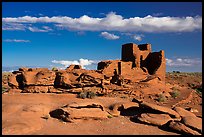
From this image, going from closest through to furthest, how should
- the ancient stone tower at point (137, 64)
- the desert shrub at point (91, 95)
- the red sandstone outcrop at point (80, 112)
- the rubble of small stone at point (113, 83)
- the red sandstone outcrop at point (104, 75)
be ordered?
the red sandstone outcrop at point (80, 112) < the rubble of small stone at point (113, 83) < the desert shrub at point (91, 95) < the red sandstone outcrop at point (104, 75) < the ancient stone tower at point (137, 64)

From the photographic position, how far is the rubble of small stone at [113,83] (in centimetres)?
1367

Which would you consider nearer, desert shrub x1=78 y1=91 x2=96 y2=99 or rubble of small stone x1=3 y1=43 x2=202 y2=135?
rubble of small stone x1=3 y1=43 x2=202 y2=135

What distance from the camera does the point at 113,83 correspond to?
2125cm

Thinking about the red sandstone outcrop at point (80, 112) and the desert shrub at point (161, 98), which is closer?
the red sandstone outcrop at point (80, 112)

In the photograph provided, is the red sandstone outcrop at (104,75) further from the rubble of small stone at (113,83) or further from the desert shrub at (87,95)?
the desert shrub at (87,95)

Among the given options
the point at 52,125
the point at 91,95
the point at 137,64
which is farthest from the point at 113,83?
the point at 52,125

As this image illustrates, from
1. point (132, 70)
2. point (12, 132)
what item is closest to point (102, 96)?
point (132, 70)

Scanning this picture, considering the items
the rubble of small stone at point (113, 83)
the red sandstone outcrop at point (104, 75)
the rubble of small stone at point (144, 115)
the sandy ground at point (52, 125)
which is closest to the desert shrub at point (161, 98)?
the rubble of small stone at point (113, 83)

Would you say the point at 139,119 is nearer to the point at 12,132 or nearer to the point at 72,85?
the point at 12,132

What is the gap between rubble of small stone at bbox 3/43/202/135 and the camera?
44.9 feet

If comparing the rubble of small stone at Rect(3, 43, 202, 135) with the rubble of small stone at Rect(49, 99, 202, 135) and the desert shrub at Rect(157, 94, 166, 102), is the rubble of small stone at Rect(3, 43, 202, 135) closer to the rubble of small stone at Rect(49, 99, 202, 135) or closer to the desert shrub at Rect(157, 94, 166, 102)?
the rubble of small stone at Rect(49, 99, 202, 135)

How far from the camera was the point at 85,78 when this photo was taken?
804 inches

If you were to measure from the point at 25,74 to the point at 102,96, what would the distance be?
6446 millimetres

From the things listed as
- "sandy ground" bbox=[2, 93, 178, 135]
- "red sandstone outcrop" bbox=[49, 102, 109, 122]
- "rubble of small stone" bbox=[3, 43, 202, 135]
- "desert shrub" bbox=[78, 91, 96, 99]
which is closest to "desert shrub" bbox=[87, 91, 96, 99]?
"desert shrub" bbox=[78, 91, 96, 99]
